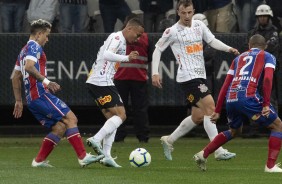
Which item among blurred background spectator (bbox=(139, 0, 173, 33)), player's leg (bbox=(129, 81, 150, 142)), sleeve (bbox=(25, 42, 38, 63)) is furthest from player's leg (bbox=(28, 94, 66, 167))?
blurred background spectator (bbox=(139, 0, 173, 33))

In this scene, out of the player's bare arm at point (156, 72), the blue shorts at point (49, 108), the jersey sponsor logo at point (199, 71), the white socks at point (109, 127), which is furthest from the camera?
the jersey sponsor logo at point (199, 71)

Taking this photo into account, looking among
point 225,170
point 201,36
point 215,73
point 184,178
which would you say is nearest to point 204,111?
point 201,36

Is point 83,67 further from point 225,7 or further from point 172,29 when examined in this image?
point 172,29

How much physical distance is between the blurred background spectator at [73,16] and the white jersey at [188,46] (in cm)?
477

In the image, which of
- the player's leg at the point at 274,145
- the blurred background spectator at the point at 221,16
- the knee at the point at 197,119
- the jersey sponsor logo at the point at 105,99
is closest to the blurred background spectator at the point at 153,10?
the blurred background spectator at the point at 221,16

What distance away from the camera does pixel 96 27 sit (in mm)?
22078

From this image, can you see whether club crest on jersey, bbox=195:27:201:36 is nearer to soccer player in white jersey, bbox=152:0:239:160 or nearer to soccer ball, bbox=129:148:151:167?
soccer player in white jersey, bbox=152:0:239:160

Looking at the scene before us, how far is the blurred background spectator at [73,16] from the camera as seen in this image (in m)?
21.0

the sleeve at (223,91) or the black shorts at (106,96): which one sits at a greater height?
the sleeve at (223,91)

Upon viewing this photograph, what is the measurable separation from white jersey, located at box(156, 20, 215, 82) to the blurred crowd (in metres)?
4.24

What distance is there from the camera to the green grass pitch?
12.7 metres

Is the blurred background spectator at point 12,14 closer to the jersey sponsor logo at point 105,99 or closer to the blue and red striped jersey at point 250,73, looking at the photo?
the jersey sponsor logo at point 105,99

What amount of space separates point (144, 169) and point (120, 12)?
710 centimetres

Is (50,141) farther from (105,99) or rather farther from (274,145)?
(274,145)
